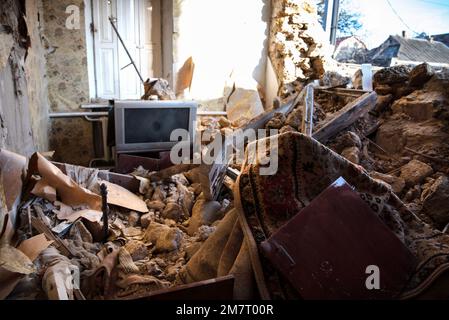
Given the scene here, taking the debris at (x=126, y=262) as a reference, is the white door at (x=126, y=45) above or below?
above

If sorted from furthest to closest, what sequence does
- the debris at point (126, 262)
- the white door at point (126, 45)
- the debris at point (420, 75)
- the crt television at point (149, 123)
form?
the white door at point (126, 45) < the crt television at point (149, 123) < the debris at point (420, 75) < the debris at point (126, 262)

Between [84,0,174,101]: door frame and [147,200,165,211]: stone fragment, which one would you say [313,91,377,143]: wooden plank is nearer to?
[147,200,165,211]: stone fragment

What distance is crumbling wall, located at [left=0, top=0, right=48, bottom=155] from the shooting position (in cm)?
216

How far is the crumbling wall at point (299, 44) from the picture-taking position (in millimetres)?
4863

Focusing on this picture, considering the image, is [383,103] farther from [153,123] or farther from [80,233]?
[80,233]

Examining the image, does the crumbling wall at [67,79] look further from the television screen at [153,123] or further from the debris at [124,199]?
the debris at [124,199]

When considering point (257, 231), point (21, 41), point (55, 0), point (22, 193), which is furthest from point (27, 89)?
point (257, 231)

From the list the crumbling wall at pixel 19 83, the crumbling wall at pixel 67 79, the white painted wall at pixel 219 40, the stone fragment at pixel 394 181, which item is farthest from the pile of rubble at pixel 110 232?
the white painted wall at pixel 219 40

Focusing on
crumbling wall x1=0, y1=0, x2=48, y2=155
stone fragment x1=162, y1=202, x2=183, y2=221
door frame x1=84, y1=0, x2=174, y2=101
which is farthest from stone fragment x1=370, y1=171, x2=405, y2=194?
door frame x1=84, y1=0, x2=174, y2=101

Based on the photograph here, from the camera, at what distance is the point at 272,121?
3.25m

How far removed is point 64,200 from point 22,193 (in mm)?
258

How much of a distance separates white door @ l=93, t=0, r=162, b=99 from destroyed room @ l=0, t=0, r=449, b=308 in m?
0.02

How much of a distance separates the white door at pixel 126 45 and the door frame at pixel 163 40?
0.19 ft

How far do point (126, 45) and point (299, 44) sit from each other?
2583 mm
